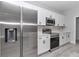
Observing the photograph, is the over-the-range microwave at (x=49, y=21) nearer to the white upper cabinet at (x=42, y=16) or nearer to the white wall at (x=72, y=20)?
the white upper cabinet at (x=42, y=16)

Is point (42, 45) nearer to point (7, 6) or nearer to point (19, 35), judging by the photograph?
point (19, 35)

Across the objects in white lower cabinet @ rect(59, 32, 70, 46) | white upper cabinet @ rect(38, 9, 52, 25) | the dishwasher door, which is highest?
white upper cabinet @ rect(38, 9, 52, 25)

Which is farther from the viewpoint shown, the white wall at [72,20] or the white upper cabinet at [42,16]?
the white wall at [72,20]

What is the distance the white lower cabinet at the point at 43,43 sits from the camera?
307 cm

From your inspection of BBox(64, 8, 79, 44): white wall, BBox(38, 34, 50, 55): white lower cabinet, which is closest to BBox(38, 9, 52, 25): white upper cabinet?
BBox(38, 34, 50, 55): white lower cabinet

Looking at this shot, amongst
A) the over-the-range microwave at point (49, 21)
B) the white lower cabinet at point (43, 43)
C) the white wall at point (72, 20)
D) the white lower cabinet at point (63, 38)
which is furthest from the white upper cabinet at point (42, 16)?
the white wall at point (72, 20)

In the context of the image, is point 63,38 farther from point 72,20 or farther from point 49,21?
point 72,20

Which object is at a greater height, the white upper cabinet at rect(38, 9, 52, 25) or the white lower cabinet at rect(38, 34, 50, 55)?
the white upper cabinet at rect(38, 9, 52, 25)

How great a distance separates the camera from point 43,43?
A: 127 inches

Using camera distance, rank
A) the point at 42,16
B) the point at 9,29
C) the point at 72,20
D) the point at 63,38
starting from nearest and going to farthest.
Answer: the point at 9,29, the point at 42,16, the point at 63,38, the point at 72,20

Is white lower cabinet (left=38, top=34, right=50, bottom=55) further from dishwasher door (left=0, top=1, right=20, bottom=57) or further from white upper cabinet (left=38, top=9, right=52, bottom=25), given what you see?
dishwasher door (left=0, top=1, right=20, bottom=57)

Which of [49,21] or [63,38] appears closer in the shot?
[49,21]

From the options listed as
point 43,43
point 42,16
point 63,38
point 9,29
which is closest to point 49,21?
point 42,16

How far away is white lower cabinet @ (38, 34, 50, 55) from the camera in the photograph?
3067 mm
